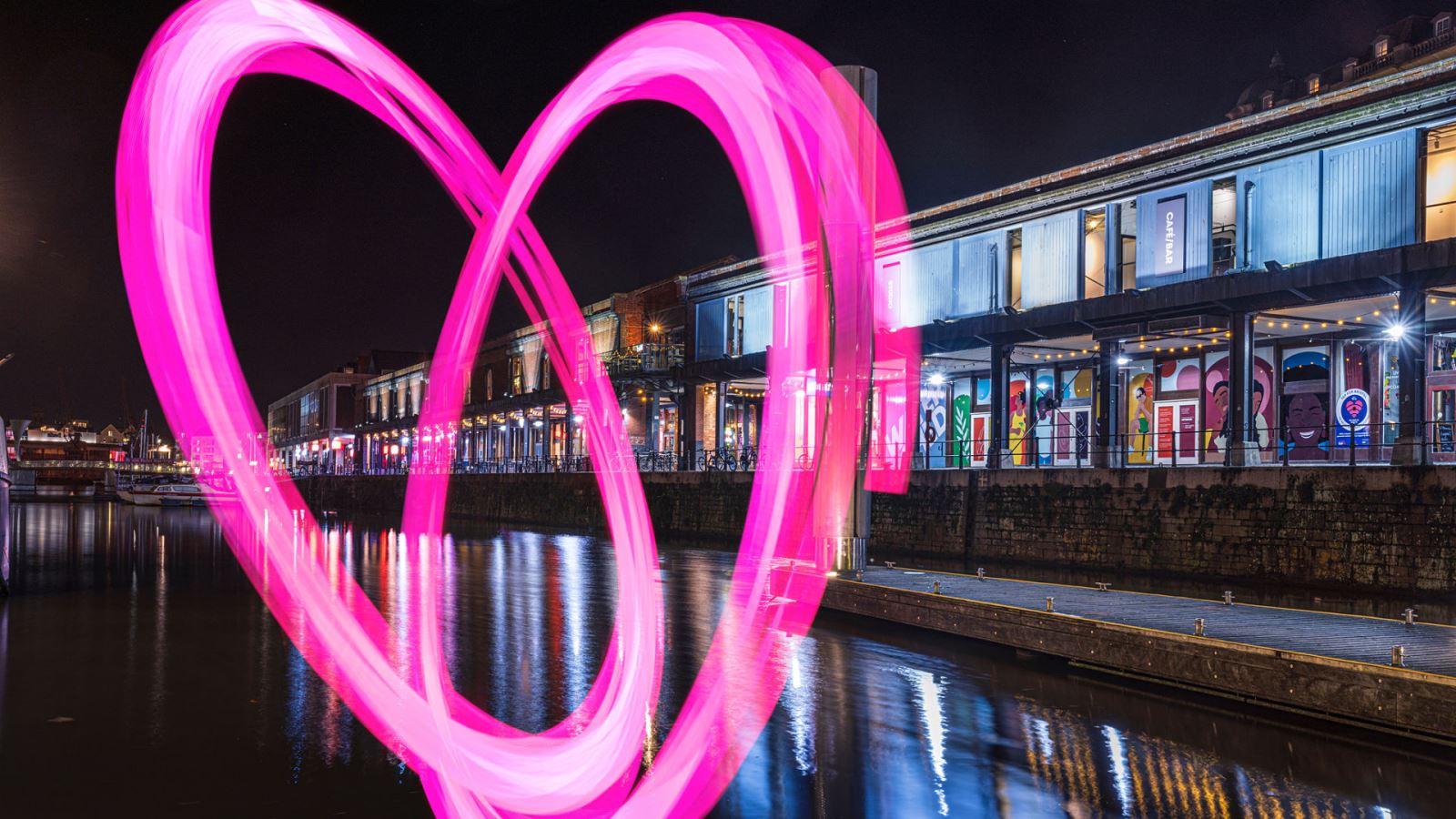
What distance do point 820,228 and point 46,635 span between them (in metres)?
13.9

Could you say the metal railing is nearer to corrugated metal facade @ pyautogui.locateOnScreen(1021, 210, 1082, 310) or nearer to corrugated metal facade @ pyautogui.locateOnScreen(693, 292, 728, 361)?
corrugated metal facade @ pyautogui.locateOnScreen(1021, 210, 1082, 310)

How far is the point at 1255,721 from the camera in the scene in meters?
10.9

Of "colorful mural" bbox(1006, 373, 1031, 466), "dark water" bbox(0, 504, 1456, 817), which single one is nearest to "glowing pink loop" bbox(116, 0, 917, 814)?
"dark water" bbox(0, 504, 1456, 817)

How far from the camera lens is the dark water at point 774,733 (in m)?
8.16

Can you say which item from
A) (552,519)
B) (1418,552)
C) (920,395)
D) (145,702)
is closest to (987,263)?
(920,395)

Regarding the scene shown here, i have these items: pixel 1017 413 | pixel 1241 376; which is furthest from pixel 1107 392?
pixel 1017 413

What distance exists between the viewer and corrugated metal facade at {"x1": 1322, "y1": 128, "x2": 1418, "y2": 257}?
27.8 m

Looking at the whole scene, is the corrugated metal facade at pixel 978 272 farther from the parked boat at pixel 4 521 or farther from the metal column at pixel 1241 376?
the parked boat at pixel 4 521

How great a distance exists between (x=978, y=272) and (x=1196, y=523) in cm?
1615

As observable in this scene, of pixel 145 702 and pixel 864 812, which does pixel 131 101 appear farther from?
pixel 864 812

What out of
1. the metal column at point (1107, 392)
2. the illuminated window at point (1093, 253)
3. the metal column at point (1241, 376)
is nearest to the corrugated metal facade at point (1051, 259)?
the illuminated window at point (1093, 253)

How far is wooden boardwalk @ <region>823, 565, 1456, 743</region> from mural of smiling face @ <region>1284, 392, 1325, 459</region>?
19.4m

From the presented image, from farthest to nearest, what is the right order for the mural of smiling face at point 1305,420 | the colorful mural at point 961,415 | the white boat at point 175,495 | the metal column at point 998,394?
the white boat at point 175,495
the colorful mural at point 961,415
the metal column at point 998,394
the mural of smiling face at point 1305,420

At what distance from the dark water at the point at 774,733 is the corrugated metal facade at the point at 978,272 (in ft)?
78.6
